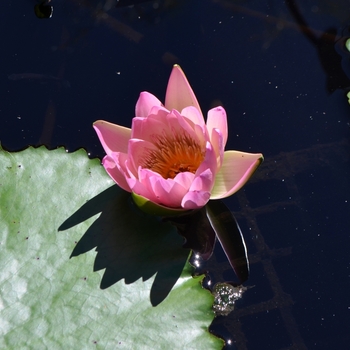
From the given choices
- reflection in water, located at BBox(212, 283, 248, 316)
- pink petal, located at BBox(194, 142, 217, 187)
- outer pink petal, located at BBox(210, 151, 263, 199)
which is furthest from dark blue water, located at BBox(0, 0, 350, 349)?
pink petal, located at BBox(194, 142, 217, 187)

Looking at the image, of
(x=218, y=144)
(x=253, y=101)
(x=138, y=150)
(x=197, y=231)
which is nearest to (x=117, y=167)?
(x=138, y=150)

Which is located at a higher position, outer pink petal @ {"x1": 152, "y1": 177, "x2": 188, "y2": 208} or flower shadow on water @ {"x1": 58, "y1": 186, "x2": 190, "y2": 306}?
outer pink petal @ {"x1": 152, "y1": 177, "x2": 188, "y2": 208}

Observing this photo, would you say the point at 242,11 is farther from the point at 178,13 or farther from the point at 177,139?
the point at 177,139

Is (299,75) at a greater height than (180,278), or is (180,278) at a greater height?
(299,75)

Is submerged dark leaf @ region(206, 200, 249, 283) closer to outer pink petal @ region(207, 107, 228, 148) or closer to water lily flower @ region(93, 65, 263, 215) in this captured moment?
water lily flower @ region(93, 65, 263, 215)

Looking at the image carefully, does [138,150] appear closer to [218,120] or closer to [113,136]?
[113,136]

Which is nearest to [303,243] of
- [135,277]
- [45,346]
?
[135,277]
